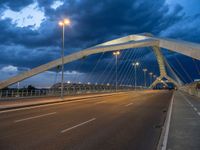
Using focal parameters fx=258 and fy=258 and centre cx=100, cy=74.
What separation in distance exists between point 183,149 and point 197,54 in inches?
666

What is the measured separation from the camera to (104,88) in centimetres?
7738

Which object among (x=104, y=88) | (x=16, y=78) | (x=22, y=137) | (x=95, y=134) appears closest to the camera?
(x=22, y=137)

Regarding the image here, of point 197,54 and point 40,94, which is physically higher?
point 197,54

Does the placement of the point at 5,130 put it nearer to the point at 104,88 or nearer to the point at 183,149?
the point at 183,149

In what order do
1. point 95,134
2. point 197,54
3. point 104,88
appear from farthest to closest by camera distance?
Result: point 104,88 < point 197,54 < point 95,134

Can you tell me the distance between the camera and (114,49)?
60.6m

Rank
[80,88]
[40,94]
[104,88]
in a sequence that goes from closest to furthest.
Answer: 1. [40,94]
2. [80,88]
3. [104,88]

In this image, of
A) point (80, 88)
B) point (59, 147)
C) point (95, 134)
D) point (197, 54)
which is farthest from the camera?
point (80, 88)

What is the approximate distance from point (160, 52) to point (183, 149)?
277 ft

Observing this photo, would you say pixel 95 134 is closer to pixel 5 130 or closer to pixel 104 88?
pixel 5 130

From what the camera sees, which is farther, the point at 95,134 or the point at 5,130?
the point at 5,130

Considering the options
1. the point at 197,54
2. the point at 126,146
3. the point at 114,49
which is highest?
the point at 114,49

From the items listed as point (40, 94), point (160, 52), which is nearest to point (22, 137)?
point (40, 94)

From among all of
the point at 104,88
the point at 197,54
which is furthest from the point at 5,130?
the point at 104,88
